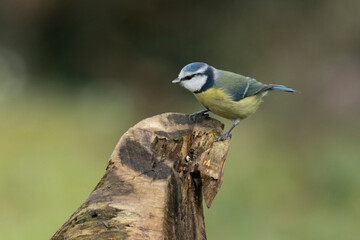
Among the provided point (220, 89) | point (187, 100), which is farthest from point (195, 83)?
point (187, 100)

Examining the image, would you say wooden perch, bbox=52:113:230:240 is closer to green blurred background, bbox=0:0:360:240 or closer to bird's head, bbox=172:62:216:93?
bird's head, bbox=172:62:216:93

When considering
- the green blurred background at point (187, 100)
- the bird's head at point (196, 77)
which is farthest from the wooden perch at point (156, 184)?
the green blurred background at point (187, 100)

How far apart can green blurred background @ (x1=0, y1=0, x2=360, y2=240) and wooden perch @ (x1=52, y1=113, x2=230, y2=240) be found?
185 centimetres

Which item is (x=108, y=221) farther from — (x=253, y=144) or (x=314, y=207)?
(x=253, y=144)

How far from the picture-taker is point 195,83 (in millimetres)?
2836

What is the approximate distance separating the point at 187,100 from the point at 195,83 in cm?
287

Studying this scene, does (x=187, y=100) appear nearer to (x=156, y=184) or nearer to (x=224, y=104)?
(x=224, y=104)

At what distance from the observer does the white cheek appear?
2.79 m

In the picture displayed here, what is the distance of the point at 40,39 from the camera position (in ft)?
20.9

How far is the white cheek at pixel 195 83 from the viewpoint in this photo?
279cm

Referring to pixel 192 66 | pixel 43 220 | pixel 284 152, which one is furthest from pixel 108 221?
pixel 284 152

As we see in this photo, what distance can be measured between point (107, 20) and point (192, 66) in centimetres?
361

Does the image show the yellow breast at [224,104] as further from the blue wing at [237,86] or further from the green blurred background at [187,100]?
the green blurred background at [187,100]

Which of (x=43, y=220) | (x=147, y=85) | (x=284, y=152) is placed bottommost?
(x=43, y=220)
